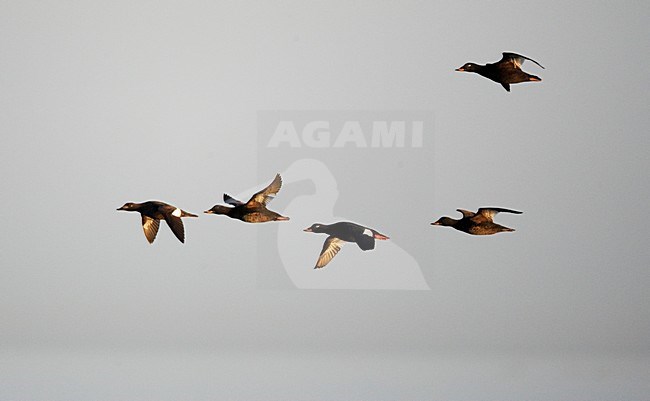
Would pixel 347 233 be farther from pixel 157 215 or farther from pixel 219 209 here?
pixel 157 215

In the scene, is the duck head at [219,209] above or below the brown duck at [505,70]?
below

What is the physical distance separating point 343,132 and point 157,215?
1612 mm

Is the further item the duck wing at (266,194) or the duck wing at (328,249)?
the duck wing at (328,249)

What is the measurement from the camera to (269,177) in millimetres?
4242

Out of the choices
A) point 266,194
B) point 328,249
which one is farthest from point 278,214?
point 328,249

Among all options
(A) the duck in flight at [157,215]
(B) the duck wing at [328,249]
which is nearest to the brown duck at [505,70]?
(B) the duck wing at [328,249]

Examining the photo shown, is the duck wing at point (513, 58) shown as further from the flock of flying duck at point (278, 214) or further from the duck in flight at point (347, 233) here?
the duck in flight at point (347, 233)

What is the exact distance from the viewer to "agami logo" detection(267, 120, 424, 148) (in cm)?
421

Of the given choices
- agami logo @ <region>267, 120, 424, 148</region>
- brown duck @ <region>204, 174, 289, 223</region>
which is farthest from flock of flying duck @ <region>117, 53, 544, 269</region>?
agami logo @ <region>267, 120, 424, 148</region>

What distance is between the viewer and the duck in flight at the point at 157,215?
8.87 feet

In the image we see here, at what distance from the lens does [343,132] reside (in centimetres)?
421

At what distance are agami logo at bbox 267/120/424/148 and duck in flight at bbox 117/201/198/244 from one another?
1435 millimetres

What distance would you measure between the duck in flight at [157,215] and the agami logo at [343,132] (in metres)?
1.43

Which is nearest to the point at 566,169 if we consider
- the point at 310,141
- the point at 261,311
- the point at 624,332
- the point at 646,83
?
the point at 646,83
